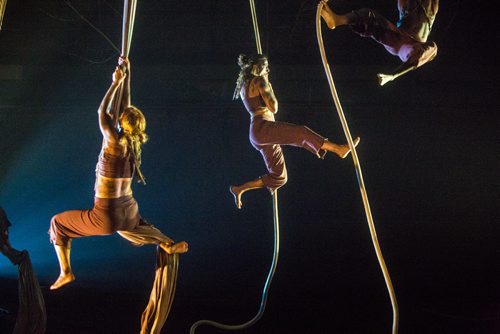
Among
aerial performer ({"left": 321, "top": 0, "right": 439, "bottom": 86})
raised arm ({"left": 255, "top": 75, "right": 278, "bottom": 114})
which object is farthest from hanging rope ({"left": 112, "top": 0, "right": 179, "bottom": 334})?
aerial performer ({"left": 321, "top": 0, "right": 439, "bottom": 86})

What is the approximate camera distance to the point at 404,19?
2.65 m

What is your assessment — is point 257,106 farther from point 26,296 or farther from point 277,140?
point 26,296

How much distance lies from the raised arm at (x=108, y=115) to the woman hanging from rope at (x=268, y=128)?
760 mm

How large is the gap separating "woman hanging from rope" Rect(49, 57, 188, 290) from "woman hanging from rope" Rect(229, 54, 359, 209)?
677mm

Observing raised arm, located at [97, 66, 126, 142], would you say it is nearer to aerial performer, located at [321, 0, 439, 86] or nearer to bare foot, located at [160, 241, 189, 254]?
bare foot, located at [160, 241, 189, 254]

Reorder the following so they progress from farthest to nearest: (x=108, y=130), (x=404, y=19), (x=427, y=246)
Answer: (x=427, y=246) < (x=404, y=19) < (x=108, y=130)

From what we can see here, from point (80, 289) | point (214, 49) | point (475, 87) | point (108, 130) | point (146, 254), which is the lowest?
point (80, 289)

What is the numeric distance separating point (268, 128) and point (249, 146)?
8.59 ft

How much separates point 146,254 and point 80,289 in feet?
2.60

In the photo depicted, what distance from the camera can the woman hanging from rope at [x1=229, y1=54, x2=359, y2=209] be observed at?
2652 mm

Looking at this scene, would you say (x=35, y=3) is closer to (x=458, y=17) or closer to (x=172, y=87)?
(x=172, y=87)

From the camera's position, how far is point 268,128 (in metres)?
2.72

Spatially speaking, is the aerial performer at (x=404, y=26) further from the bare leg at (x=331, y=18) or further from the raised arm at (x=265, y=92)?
the raised arm at (x=265, y=92)

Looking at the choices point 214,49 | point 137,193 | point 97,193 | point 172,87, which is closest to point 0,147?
point 137,193
